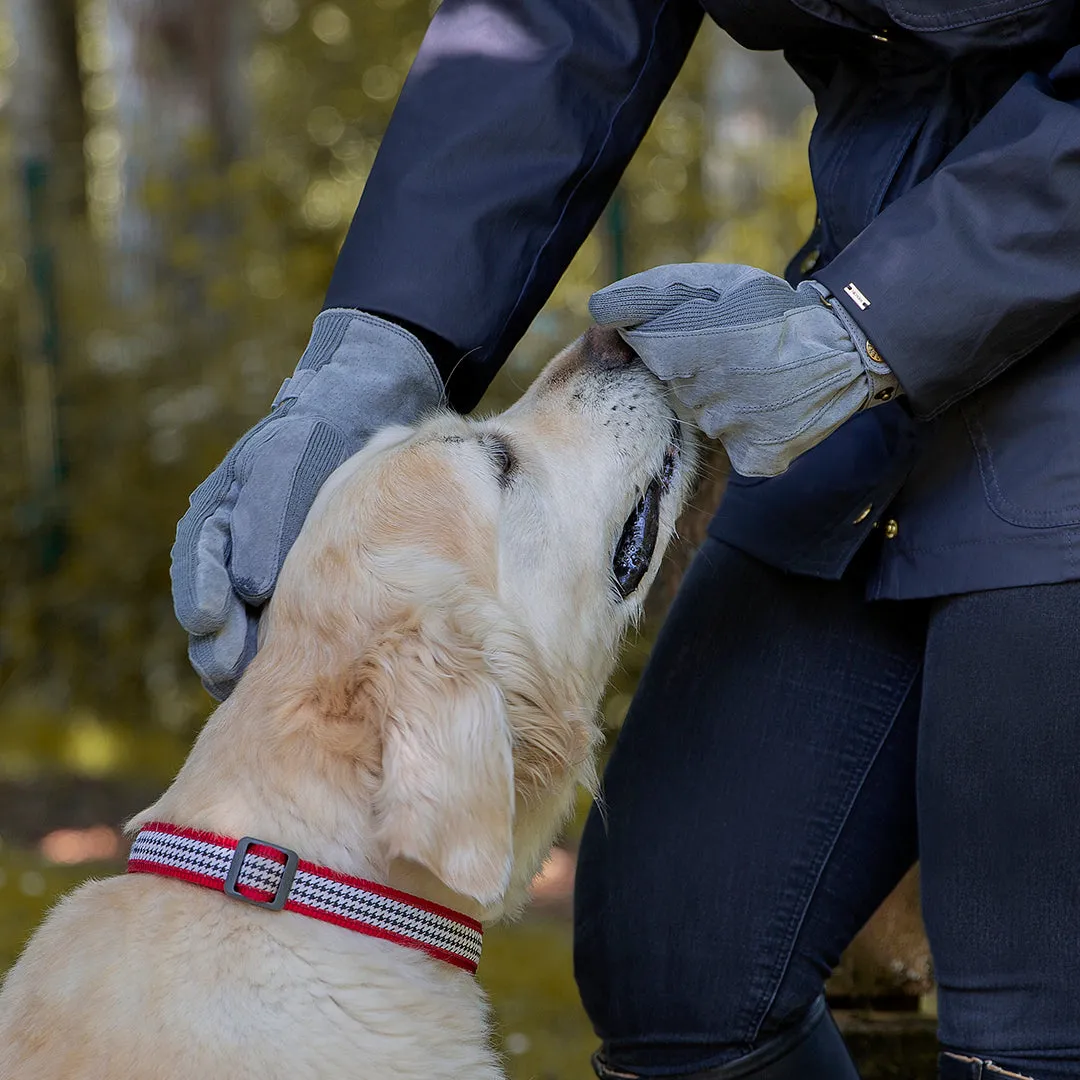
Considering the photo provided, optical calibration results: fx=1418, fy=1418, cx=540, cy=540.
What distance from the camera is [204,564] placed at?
6.93 ft

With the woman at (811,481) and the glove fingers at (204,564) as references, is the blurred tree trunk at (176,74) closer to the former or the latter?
the woman at (811,481)

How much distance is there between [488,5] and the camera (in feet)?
7.64

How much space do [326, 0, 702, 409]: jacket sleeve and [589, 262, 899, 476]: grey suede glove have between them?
0.90 ft

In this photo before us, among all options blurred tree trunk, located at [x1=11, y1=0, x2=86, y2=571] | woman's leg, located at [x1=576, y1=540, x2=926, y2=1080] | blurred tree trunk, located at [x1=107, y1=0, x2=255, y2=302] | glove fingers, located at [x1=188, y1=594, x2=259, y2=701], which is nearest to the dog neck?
glove fingers, located at [x1=188, y1=594, x2=259, y2=701]

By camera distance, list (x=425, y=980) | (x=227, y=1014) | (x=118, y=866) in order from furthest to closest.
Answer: (x=118, y=866), (x=425, y=980), (x=227, y=1014)

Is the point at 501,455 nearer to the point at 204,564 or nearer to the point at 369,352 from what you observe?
the point at 369,352

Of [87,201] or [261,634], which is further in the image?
[87,201]

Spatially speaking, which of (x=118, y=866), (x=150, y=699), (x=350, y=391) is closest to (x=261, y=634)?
(x=350, y=391)

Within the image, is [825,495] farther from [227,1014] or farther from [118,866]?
[118,866]

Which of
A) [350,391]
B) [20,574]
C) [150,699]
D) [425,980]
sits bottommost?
[150,699]

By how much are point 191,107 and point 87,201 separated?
121cm

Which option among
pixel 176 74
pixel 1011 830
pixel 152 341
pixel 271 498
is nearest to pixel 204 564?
pixel 271 498

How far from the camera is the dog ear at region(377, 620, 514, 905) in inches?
70.3

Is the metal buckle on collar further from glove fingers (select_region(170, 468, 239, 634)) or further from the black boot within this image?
the black boot
